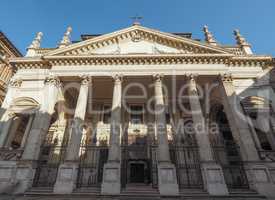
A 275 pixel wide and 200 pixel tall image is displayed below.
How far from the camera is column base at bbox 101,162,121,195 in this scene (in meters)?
11.4

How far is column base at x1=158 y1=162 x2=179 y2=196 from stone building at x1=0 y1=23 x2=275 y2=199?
0.06m

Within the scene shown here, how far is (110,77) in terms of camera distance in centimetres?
1623

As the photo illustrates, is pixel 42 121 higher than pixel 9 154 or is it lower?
higher

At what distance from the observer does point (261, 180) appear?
38.5ft

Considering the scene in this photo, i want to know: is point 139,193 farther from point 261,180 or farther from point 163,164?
point 261,180

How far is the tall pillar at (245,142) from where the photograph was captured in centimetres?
1165

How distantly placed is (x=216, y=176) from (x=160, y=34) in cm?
1258

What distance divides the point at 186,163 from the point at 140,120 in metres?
5.98

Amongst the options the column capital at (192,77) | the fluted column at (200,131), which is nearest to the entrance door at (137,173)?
the fluted column at (200,131)

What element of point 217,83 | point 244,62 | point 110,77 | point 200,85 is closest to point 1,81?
point 110,77

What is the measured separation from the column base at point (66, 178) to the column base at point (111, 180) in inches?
75.6

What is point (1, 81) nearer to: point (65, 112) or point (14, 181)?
point (65, 112)

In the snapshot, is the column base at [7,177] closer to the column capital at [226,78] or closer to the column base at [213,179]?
the column base at [213,179]

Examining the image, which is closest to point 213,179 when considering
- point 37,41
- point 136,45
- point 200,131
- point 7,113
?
point 200,131
